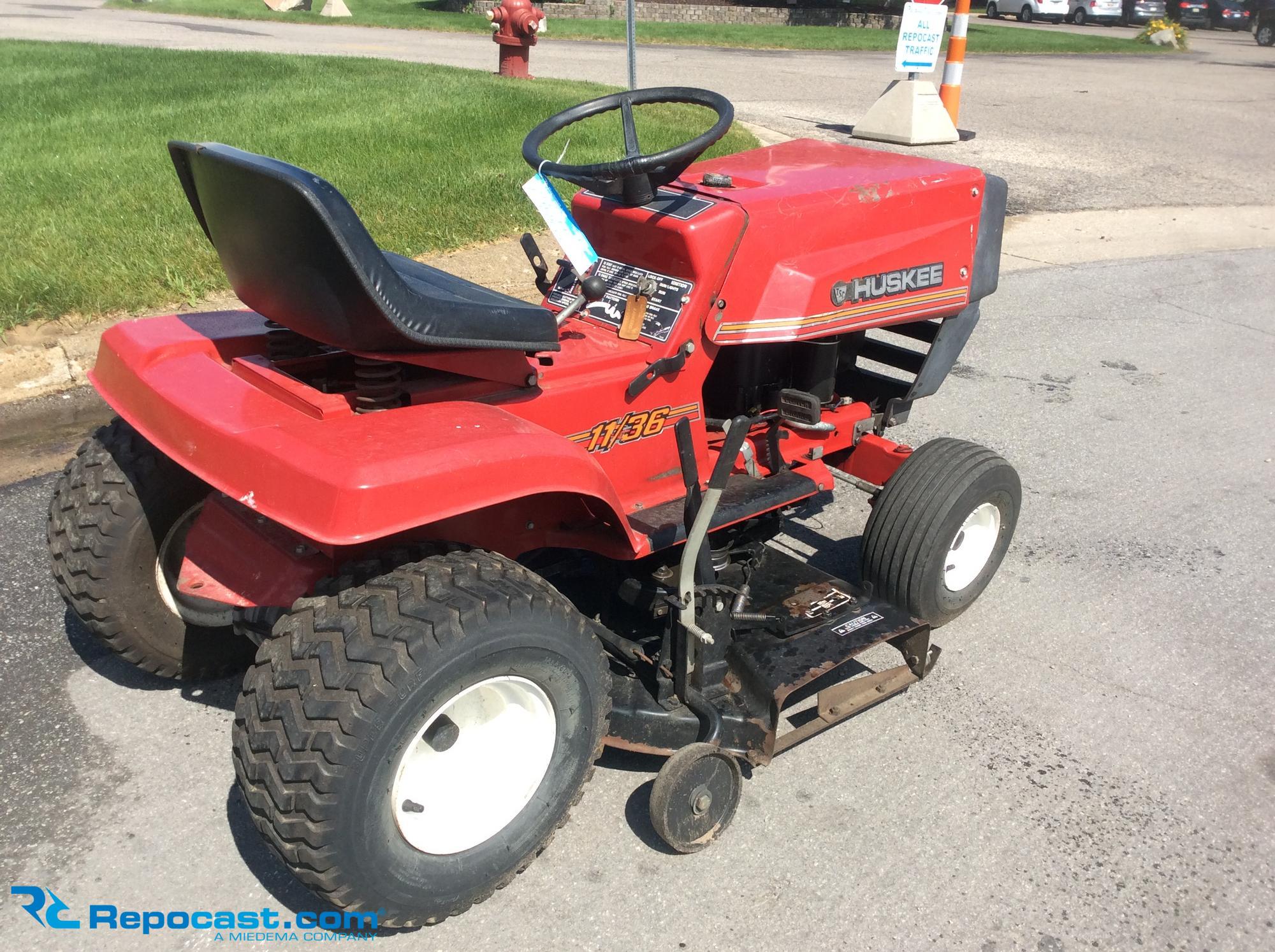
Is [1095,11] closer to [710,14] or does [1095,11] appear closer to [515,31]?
[710,14]

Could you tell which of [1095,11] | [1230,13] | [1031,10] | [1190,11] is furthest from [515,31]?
[1230,13]

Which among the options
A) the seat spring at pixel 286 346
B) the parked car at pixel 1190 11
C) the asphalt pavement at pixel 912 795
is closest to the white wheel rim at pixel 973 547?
the asphalt pavement at pixel 912 795

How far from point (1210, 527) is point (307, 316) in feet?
11.8

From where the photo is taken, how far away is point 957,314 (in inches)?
141

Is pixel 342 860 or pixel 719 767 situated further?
pixel 719 767

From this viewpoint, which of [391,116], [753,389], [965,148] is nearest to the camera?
[753,389]

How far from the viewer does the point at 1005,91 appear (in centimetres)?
1540

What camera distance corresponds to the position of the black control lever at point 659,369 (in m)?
2.81

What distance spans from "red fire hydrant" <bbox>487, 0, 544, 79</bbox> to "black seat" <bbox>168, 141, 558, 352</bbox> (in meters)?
9.08

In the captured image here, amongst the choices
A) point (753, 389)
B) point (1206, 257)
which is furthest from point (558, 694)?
point (1206, 257)

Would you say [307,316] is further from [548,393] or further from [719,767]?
[719,767]

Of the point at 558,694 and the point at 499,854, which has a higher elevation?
the point at 558,694

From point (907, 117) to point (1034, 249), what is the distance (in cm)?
291

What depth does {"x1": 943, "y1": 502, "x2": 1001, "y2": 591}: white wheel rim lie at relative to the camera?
3.39 meters
